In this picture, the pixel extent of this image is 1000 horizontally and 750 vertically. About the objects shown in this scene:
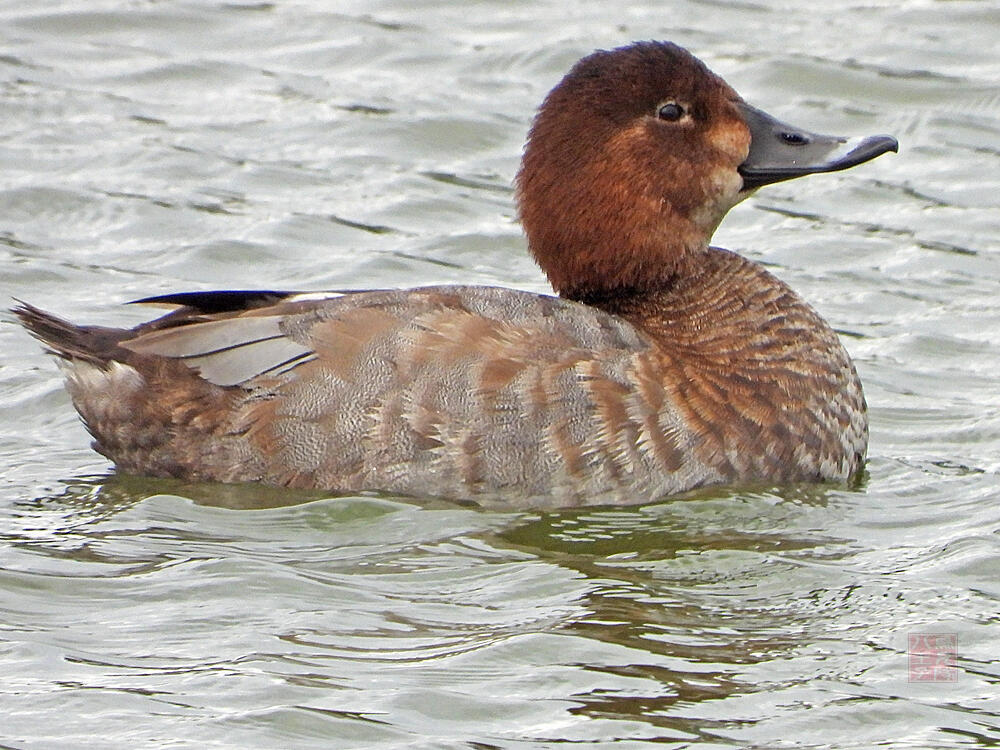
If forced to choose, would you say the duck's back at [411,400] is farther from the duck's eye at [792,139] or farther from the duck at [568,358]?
the duck's eye at [792,139]

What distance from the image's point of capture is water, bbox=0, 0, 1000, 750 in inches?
184

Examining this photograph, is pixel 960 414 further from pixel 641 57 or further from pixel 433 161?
pixel 433 161

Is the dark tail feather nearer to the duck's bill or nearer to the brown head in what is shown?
the brown head

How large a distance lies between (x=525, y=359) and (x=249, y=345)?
2.81 ft

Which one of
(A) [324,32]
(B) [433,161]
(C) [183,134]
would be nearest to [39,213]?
(C) [183,134]

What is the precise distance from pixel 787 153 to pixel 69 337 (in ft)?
7.97

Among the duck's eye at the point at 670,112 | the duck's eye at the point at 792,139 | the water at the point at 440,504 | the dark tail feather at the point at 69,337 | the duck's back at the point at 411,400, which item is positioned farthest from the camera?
the duck's eye at the point at 792,139

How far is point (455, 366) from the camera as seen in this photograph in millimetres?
5871

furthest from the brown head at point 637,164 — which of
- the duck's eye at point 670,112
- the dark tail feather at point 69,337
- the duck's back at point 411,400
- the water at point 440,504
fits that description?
the dark tail feather at point 69,337

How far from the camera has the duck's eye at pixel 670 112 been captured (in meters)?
6.32

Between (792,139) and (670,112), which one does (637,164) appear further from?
(792,139)

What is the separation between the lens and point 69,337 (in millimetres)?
6184

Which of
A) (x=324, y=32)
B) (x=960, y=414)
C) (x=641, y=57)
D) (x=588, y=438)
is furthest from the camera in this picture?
(x=324, y=32)

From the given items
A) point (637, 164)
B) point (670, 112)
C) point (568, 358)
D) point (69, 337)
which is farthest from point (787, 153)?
point (69, 337)
